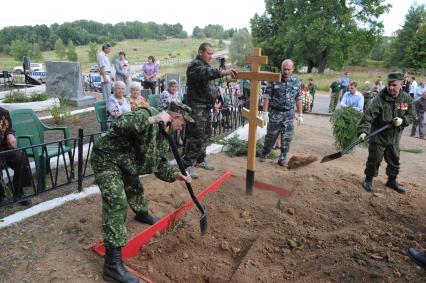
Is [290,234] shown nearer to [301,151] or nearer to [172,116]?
[172,116]

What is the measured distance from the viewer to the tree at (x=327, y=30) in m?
37.7

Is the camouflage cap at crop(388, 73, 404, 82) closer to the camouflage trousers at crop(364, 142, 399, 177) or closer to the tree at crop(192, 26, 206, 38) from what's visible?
the camouflage trousers at crop(364, 142, 399, 177)

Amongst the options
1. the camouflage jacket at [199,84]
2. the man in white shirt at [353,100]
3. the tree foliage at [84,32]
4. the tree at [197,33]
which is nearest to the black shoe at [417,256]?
the camouflage jacket at [199,84]

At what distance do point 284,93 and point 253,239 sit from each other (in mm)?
2824

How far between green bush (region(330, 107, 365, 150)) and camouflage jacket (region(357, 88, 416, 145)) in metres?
2.18

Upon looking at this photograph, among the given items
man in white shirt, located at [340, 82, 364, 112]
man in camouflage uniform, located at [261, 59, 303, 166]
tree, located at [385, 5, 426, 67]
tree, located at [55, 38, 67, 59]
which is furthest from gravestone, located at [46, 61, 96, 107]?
tree, located at [55, 38, 67, 59]

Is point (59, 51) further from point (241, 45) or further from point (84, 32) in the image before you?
point (241, 45)

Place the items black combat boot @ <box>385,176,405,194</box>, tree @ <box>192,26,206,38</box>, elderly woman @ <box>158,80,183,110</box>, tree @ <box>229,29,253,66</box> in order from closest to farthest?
black combat boot @ <box>385,176,405,194</box> → elderly woman @ <box>158,80,183,110</box> → tree @ <box>229,29,253,66</box> → tree @ <box>192,26,206,38</box>

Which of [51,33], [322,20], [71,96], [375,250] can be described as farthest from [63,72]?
[51,33]

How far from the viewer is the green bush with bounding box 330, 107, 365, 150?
23.3 ft

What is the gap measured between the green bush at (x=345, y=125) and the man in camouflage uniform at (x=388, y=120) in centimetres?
209

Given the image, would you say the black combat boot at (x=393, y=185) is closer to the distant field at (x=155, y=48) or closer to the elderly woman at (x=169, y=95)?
the elderly woman at (x=169, y=95)

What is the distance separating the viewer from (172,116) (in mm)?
2742

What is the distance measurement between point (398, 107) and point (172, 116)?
3496 millimetres
